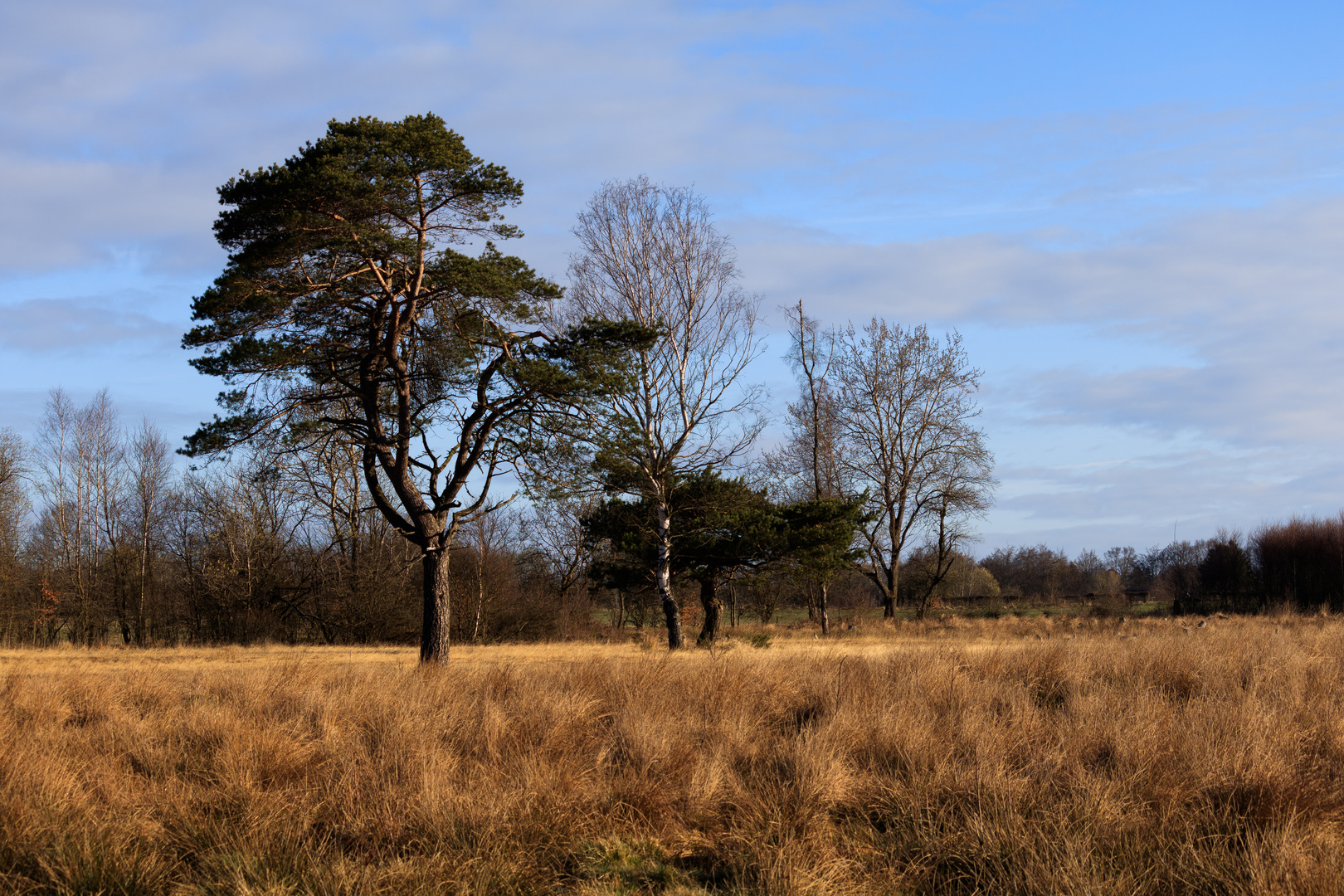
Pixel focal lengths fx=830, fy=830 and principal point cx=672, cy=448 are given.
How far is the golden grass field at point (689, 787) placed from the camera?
4324 millimetres

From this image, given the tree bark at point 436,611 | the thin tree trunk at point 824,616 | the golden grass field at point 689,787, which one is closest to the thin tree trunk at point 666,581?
the tree bark at point 436,611

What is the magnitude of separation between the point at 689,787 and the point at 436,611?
9977mm

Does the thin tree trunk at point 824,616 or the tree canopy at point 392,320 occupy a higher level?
the tree canopy at point 392,320

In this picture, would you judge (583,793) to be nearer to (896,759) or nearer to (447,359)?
(896,759)

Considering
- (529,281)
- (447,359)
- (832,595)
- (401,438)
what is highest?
(529,281)

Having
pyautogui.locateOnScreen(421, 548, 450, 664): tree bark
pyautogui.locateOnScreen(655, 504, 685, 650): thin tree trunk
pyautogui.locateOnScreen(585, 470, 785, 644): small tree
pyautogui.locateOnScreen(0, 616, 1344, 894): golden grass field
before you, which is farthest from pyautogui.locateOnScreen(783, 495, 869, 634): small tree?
pyautogui.locateOnScreen(0, 616, 1344, 894): golden grass field

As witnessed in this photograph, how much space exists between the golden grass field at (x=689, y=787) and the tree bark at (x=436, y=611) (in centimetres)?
520

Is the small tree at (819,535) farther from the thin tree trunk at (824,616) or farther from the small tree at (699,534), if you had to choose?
the thin tree trunk at (824,616)

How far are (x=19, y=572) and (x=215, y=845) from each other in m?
36.1

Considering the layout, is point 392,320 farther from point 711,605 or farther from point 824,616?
point 824,616

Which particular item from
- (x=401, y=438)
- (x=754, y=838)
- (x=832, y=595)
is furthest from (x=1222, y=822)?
(x=832, y=595)

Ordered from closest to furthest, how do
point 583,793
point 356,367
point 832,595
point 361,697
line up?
1. point 583,793
2. point 361,697
3. point 356,367
4. point 832,595

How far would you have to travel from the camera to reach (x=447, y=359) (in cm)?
1499

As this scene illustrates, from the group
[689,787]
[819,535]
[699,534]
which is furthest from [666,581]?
[689,787]
